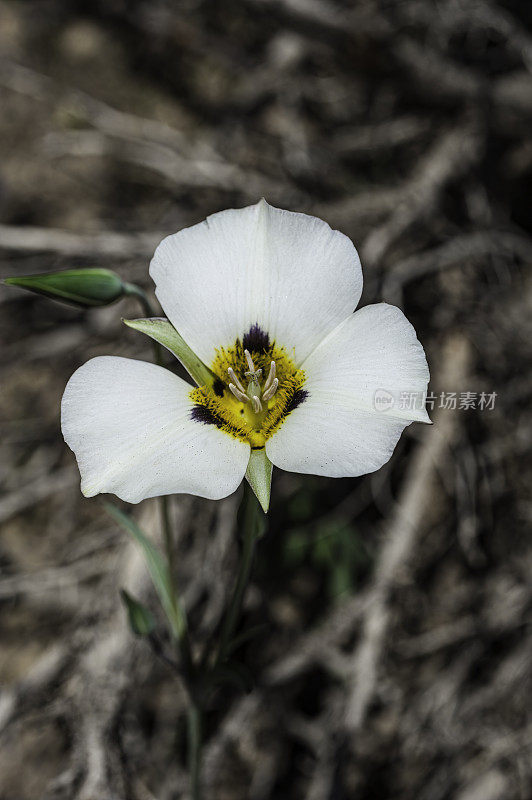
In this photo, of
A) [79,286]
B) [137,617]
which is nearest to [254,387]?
[79,286]

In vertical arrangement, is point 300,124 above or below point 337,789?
above

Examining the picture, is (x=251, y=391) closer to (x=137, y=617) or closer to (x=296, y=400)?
(x=296, y=400)

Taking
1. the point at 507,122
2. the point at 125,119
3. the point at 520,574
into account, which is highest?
the point at 507,122

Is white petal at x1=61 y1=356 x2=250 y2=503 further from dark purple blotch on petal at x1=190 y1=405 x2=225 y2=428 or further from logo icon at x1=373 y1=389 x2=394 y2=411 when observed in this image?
logo icon at x1=373 y1=389 x2=394 y2=411

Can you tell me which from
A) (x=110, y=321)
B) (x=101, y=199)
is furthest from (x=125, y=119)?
(x=110, y=321)

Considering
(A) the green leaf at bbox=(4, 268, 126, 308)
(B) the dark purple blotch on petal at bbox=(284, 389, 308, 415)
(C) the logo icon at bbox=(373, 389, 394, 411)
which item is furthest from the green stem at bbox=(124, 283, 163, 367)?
(C) the logo icon at bbox=(373, 389, 394, 411)

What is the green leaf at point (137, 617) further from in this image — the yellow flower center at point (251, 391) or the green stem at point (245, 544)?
the yellow flower center at point (251, 391)

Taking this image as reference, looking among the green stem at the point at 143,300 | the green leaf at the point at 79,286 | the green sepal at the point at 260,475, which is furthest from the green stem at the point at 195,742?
the green leaf at the point at 79,286

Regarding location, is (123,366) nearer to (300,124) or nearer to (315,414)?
(315,414)
